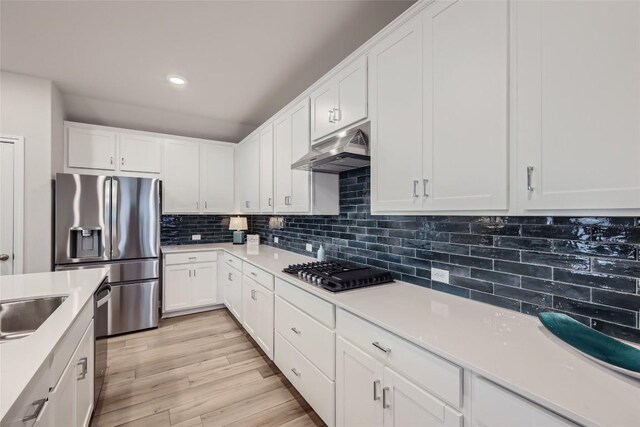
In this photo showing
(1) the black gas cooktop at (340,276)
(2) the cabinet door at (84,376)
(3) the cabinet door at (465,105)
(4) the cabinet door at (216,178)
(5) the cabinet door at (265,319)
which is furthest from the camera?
(4) the cabinet door at (216,178)

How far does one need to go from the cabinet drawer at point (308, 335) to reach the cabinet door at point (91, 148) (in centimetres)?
296

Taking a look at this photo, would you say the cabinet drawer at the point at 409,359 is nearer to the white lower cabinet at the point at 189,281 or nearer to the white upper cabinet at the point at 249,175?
the white upper cabinet at the point at 249,175

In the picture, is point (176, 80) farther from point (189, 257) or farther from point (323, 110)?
point (189, 257)

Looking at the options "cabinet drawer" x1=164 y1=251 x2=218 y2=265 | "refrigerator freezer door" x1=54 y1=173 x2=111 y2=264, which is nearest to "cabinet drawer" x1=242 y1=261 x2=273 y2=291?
"cabinet drawer" x1=164 y1=251 x2=218 y2=265

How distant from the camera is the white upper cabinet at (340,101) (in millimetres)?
1817

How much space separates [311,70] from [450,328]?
2470 mm

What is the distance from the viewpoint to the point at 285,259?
9.59ft

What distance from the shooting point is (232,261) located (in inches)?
137

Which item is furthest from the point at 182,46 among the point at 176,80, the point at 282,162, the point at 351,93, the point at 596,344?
the point at 596,344

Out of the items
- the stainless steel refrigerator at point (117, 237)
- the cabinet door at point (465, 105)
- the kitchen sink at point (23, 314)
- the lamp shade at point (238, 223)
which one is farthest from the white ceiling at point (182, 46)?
the kitchen sink at point (23, 314)

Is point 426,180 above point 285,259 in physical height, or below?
above

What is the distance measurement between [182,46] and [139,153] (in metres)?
1.95

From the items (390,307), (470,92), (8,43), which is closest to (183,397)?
(390,307)

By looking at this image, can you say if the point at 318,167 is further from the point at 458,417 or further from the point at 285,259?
the point at 458,417
